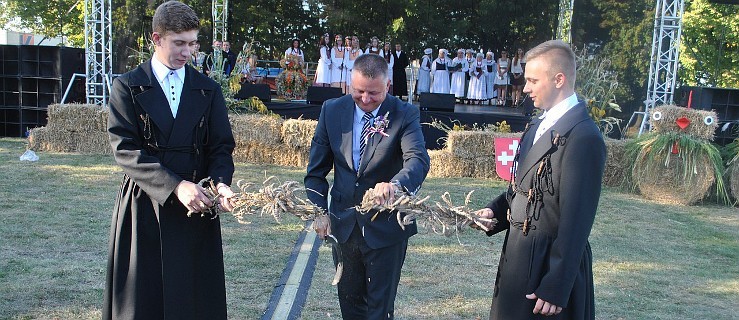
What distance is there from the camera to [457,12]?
26.4 metres

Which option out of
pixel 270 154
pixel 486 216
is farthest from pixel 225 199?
pixel 270 154

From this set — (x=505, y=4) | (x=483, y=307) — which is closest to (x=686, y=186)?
(x=483, y=307)

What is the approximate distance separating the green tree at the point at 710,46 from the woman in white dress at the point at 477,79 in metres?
13.0

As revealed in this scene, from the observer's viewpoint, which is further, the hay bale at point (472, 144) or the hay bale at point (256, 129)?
the hay bale at point (256, 129)

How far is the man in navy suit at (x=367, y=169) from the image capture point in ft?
11.7

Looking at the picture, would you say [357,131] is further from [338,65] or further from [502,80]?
[502,80]

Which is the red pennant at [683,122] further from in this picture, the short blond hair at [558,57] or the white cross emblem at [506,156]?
the short blond hair at [558,57]

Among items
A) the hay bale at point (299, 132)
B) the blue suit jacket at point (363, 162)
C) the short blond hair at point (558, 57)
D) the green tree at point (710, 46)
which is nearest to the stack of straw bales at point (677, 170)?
the hay bale at point (299, 132)

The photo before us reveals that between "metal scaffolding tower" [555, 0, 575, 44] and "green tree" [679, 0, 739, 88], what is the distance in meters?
12.1

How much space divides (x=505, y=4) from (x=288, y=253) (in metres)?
21.7

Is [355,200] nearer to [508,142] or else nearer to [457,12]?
[508,142]

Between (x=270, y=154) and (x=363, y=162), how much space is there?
935 centimetres

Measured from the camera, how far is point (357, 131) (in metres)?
3.67

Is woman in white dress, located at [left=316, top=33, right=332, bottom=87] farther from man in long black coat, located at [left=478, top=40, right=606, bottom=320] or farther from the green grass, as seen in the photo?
man in long black coat, located at [left=478, top=40, right=606, bottom=320]
